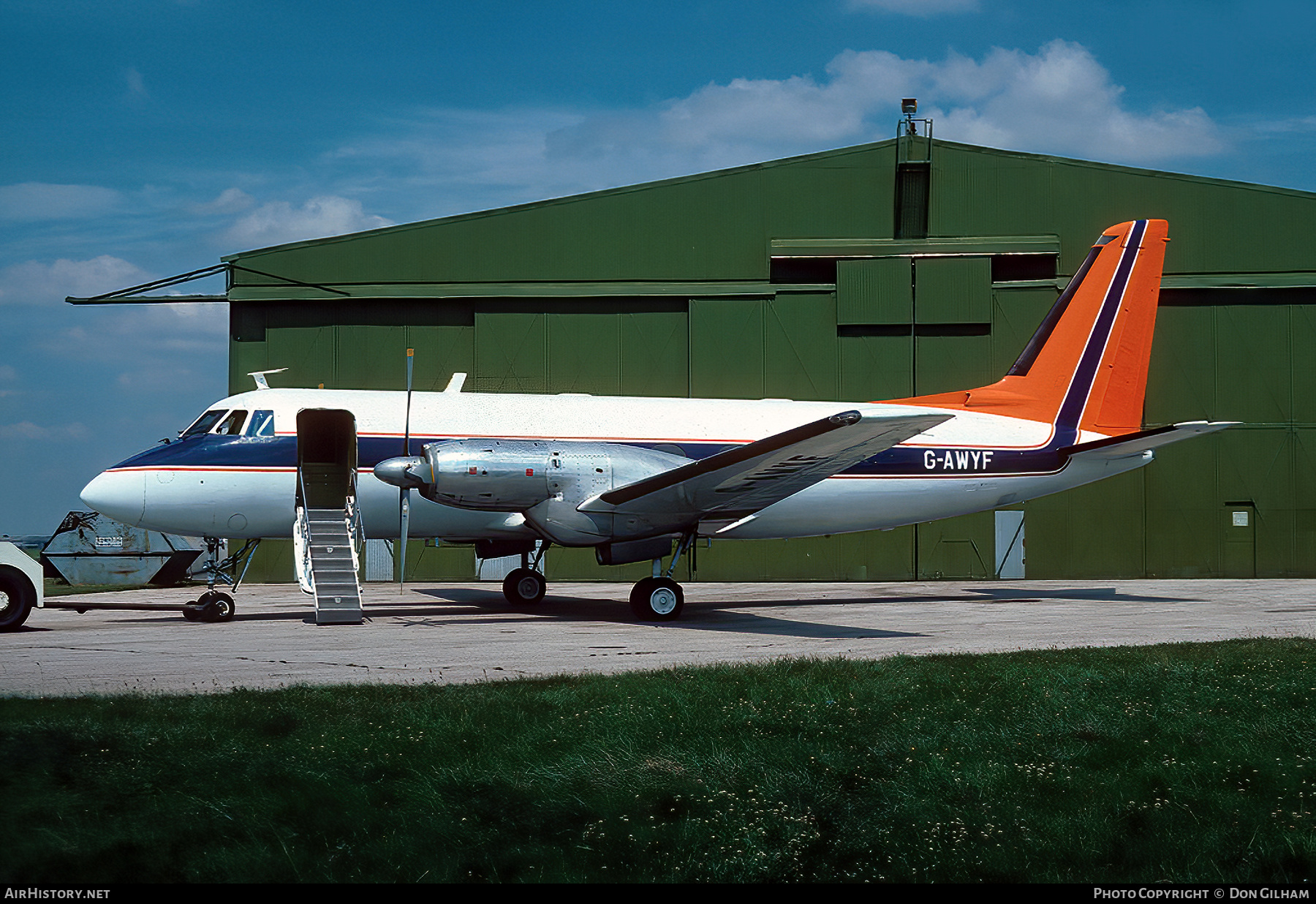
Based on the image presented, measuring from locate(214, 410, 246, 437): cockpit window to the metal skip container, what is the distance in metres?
8.78

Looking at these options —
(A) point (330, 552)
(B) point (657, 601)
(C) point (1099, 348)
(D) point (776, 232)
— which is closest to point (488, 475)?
(A) point (330, 552)

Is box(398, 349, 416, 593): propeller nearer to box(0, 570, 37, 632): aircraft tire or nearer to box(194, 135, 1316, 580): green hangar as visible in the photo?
box(0, 570, 37, 632): aircraft tire

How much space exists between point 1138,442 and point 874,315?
35.4 feet

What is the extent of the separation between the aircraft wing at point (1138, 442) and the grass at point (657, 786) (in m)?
10.5

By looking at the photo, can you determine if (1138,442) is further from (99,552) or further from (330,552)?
(99,552)

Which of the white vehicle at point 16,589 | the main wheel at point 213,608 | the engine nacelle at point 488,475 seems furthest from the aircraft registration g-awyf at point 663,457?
the white vehicle at point 16,589

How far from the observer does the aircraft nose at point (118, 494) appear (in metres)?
17.0

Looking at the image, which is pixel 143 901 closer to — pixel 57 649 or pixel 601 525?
pixel 57 649

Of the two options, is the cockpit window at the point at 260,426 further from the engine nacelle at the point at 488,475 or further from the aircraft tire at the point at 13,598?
the aircraft tire at the point at 13,598

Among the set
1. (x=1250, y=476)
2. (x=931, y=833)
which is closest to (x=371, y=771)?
(x=931, y=833)

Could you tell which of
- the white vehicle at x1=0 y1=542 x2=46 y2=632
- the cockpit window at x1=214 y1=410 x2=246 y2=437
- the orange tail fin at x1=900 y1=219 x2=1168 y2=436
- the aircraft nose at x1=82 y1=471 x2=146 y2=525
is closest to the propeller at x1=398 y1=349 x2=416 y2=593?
the cockpit window at x1=214 y1=410 x2=246 y2=437

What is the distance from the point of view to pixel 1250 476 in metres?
30.1

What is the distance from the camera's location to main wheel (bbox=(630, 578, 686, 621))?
17703mm

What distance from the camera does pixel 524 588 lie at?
2075 cm
